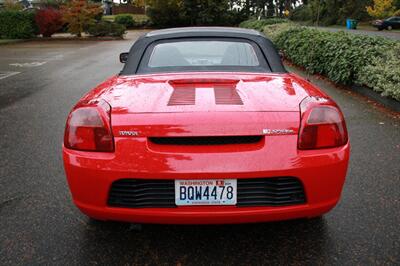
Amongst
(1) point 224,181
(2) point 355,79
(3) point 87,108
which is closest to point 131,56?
(3) point 87,108

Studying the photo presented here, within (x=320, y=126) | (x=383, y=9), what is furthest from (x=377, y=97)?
(x=383, y=9)

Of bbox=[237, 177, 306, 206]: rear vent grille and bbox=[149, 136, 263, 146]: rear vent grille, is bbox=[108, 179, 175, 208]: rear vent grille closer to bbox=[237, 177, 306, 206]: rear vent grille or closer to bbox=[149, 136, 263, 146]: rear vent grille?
bbox=[149, 136, 263, 146]: rear vent grille

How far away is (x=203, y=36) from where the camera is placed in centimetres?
342

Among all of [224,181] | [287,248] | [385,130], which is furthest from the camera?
[385,130]

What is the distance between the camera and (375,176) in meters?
3.66

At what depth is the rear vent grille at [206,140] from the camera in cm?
214

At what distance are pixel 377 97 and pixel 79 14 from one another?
85.1ft

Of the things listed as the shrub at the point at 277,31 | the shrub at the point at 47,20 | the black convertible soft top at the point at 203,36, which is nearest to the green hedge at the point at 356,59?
the black convertible soft top at the point at 203,36

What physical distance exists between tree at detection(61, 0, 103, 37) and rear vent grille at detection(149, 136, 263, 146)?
28845mm

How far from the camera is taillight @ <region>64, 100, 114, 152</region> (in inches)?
85.7

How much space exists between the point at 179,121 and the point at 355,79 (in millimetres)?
7024

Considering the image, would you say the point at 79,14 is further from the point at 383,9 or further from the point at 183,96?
the point at 383,9

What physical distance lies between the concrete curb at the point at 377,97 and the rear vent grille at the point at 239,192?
16.5 ft

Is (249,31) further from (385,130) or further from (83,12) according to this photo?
(83,12)
